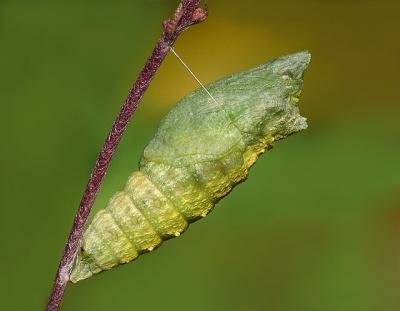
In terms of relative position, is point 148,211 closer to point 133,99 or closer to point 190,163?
point 190,163

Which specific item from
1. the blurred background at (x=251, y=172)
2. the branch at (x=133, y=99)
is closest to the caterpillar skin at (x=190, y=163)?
the branch at (x=133, y=99)

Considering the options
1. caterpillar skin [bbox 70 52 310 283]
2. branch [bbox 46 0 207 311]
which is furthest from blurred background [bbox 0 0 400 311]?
branch [bbox 46 0 207 311]

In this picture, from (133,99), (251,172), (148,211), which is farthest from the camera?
(251,172)

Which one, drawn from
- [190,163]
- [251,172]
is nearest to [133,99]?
[190,163]

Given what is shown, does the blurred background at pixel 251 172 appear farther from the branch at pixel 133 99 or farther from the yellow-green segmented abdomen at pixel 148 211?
the branch at pixel 133 99

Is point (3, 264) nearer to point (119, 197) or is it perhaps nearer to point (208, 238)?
point (208, 238)

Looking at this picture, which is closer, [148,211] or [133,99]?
[133,99]

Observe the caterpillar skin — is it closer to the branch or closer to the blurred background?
the branch

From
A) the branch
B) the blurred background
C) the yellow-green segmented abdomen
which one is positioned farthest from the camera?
the blurred background
